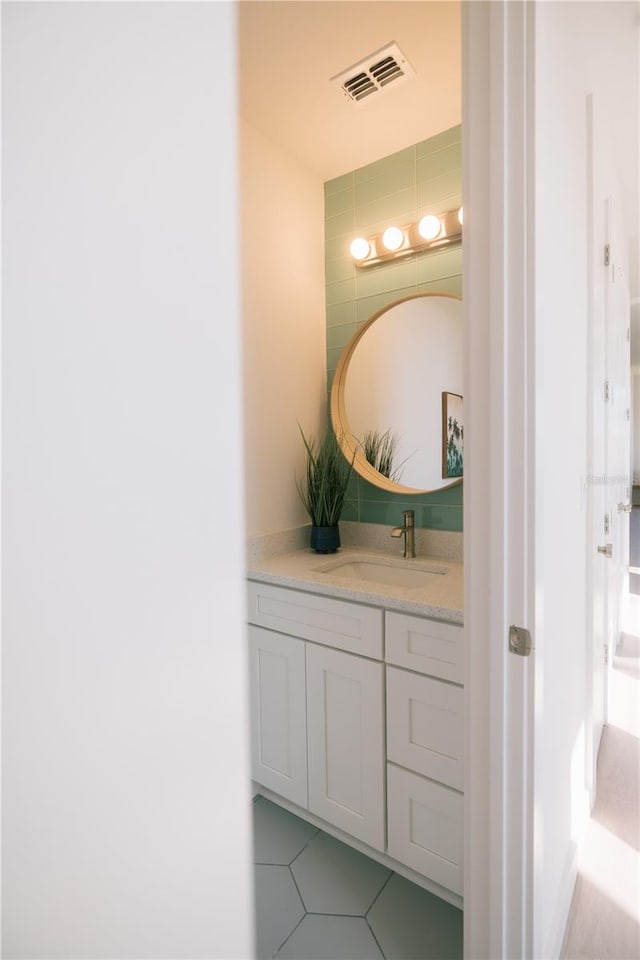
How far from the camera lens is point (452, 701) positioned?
4.43ft

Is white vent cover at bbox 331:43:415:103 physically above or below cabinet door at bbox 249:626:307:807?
above

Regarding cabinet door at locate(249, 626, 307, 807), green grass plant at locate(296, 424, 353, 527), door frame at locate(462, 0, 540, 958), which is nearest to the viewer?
door frame at locate(462, 0, 540, 958)

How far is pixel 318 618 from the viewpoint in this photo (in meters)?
1.62

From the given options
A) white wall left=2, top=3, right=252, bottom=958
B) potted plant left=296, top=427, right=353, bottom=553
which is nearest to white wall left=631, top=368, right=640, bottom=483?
potted plant left=296, top=427, right=353, bottom=553

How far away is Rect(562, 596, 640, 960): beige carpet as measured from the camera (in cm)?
129

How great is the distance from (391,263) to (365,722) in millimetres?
1761

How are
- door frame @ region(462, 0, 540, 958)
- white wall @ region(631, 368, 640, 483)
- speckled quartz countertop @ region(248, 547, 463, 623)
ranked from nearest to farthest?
door frame @ region(462, 0, 540, 958) < speckled quartz countertop @ region(248, 547, 463, 623) < white wall @ region(631, 368, 640, 483)

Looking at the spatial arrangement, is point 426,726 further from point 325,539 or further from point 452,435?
point 452,435

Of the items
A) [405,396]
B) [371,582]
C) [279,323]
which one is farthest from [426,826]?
[279,323]

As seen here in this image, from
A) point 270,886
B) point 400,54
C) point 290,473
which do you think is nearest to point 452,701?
point 270,886

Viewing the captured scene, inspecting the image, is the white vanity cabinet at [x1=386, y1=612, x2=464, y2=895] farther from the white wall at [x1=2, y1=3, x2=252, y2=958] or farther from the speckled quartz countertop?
the white wall at [x1=2, y1=3, x2=252, y2=958]

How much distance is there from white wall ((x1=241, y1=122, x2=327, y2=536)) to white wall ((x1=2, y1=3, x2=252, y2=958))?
1.67 m

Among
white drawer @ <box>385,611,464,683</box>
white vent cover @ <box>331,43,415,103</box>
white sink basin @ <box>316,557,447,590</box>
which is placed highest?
white vent cover @ <box>331,43,415,103</box>

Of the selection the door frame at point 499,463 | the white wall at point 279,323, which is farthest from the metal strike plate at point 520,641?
the white wall at point 279,323
